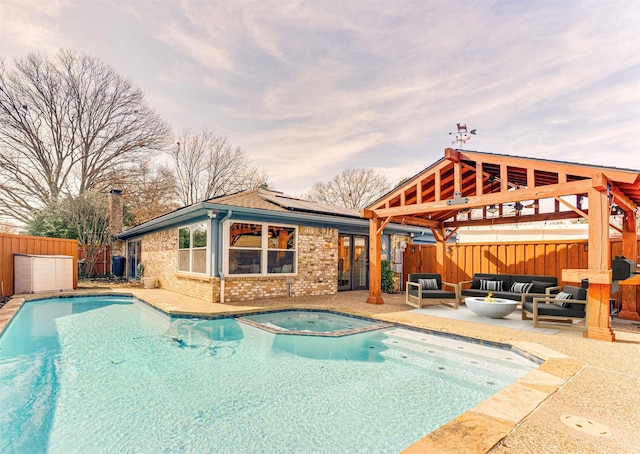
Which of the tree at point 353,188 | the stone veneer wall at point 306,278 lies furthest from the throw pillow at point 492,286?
the tree at point 353,188

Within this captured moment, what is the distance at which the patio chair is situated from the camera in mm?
8656

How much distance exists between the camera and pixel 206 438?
2.89 meters

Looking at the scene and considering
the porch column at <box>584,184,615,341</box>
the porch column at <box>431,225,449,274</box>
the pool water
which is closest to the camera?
the porch column at <box>584,184,615,341</box>

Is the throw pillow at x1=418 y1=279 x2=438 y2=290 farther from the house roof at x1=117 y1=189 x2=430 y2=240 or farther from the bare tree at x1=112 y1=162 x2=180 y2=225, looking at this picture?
the bare tree at x1=112 y1=162 x2=180 y2=225

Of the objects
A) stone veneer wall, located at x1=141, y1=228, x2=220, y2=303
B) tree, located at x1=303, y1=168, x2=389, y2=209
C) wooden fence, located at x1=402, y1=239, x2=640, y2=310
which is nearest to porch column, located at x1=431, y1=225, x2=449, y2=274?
wooden fence, located at x1=402, y1=239, x2=640, y2=310

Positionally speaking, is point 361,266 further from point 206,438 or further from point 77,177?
point 77,177

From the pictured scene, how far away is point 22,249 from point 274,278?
Answer: 903cm

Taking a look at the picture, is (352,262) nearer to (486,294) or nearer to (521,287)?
(486,294)

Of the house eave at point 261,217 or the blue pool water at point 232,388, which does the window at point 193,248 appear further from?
the blue pool water at point 232,388

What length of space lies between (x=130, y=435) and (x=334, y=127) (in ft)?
50.5

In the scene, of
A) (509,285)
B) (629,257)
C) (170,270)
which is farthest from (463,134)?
(170,270)

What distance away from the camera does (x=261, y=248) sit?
9.84 m

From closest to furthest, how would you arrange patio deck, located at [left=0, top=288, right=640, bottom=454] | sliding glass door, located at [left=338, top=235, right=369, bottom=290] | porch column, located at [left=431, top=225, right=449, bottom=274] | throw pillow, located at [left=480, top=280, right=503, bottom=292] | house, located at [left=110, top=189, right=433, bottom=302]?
patio deck, located at [left=0, top=288, right=640, bottom=454] < throw pillow, located at [left=480, top=280, right=503, bottom=292] < house, located at [left=110, top=189, right=433, bottom=302] < porch column, located at [left=431, top=225, right=449, bottom=274] < sliding glass door, located at [left=338, top=235, right=369, bottom=290]

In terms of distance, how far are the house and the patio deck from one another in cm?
451
